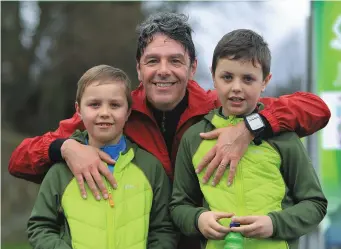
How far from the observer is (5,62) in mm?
18094

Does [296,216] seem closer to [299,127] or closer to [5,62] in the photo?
[299,127]

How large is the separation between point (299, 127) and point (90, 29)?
15495 mm

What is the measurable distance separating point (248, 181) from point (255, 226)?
24 cm

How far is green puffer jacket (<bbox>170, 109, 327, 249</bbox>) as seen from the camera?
2.91 m

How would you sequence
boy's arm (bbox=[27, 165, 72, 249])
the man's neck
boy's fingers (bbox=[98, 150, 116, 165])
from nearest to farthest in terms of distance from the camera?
1. boy's arm (bbox=[27, 165, 72, 249])
2. boy's fingers (bbox=[98, 150, 116, 165])
3. the man's neck

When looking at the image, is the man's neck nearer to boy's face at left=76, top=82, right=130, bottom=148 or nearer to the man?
the man

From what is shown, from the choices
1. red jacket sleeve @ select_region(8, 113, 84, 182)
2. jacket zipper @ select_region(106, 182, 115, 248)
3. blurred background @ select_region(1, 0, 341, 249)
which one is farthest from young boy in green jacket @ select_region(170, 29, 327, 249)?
blurred background @ select_region(1, 0, 341, 249)

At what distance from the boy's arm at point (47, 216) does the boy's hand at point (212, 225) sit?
2.26 feet

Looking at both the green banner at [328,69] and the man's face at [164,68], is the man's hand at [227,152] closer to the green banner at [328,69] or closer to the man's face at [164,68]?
the man's face at [164,68]

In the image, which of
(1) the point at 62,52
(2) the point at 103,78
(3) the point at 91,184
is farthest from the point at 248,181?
(1) the point at 62,52

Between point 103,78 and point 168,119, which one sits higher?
point 103,78

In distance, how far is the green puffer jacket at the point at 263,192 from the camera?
291cm

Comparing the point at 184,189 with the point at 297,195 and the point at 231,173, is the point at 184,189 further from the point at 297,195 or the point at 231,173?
the point at 297,195

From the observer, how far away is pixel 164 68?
3412 millimetres
